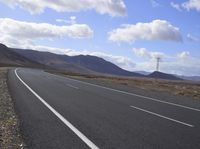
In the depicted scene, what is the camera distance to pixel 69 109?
14.1 metres

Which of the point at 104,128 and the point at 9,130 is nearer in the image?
the point at 9,130

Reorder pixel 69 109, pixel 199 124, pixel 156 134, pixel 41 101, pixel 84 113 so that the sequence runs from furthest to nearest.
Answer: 1. pixel 41 101
2. pixel 69 109
3. pixel 84 113
4. pixel 199 124
5. pixel 156 134

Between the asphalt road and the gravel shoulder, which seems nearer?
the gravel shoulder

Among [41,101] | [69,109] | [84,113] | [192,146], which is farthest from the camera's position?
[41,101]

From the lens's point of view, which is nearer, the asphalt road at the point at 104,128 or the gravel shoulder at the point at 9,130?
the gravel shoulder at the point at 9,130

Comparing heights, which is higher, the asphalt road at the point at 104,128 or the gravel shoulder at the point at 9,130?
the asphalt road at the point at 104,128

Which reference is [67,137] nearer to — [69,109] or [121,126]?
[121,126]

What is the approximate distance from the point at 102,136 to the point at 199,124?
13.2 feet

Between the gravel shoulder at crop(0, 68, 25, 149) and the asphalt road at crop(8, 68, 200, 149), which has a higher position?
the asphalt road at crop(8, 68, 200, 149)

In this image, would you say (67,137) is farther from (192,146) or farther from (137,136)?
(192,146)

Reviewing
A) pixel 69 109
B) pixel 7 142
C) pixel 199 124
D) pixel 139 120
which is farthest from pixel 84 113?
pixel 7 142

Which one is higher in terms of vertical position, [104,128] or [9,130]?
[104,128]

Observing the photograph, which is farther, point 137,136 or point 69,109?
point 69,109

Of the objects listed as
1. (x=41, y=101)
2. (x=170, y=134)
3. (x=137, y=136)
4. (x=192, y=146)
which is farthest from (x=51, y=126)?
(x=41, y=101)
